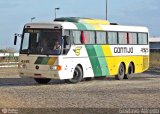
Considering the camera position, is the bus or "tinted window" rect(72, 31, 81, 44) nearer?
the bus

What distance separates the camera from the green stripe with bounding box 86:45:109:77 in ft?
91.3

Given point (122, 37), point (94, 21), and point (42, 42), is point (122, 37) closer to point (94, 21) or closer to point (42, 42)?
point (94, 21)

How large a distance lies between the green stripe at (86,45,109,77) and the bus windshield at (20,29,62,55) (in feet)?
8.55

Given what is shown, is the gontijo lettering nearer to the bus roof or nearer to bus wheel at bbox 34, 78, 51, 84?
the bus roof

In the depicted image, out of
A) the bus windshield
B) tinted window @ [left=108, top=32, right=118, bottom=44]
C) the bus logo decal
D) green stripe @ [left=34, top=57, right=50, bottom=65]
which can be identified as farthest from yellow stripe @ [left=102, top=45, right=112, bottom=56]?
green stripe @ [left=34, top=57, right=50, bottom=65]

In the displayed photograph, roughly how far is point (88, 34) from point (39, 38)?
126 inches

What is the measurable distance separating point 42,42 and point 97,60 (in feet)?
13.2

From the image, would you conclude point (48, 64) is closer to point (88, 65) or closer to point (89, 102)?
point (88, 65)

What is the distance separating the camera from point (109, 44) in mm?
29594

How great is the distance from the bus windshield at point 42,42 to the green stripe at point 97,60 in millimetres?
2605

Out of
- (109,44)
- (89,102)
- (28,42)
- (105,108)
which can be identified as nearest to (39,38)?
(28,42)

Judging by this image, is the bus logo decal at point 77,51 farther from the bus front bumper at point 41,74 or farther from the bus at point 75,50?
the bus front bumper at point 41,74

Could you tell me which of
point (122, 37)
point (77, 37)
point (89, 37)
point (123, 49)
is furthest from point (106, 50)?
point (77, 37)

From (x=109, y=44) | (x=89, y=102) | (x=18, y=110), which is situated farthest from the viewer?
(x=109, y=44)
